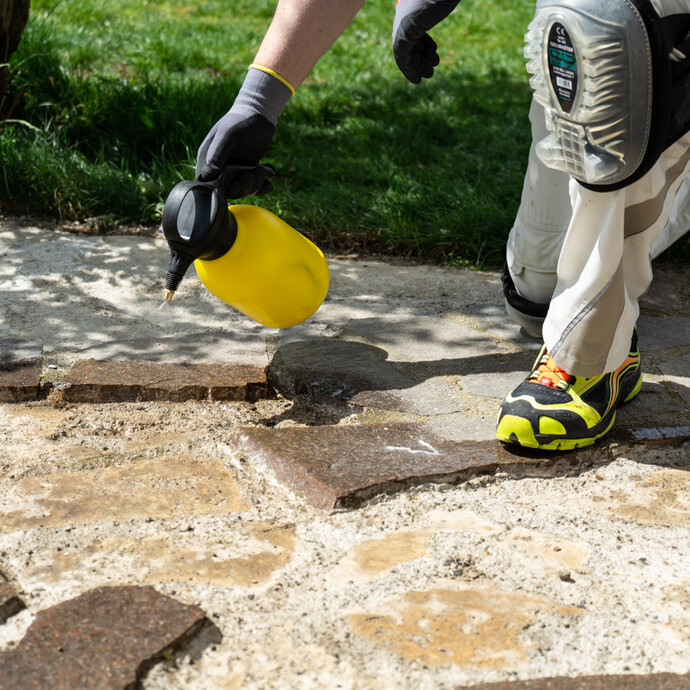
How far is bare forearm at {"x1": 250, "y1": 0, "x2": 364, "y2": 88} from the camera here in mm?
2209

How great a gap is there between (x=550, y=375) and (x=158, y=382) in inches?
39.0

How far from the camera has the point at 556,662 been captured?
131cm

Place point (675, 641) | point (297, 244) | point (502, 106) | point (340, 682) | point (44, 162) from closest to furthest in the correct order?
point (340, 682)
point (675, 641)
point (297, 244)
point (44, 162)
point (502, 106)

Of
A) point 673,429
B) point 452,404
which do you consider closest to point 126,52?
point 452,404

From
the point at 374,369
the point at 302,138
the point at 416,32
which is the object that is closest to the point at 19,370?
the point at 374,369

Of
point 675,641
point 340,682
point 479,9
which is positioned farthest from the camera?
point 479,9

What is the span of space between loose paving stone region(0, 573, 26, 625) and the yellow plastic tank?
1.02m

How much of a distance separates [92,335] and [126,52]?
3592mm

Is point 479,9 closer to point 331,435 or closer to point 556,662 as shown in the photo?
point 331,435

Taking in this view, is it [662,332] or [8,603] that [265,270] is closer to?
[8,603]

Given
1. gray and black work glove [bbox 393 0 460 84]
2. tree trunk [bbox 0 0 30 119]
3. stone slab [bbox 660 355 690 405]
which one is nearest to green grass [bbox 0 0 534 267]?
tree trunk [bbox 0 0 30 119]

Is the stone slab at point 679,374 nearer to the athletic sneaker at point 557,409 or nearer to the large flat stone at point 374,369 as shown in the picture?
the athletic sneaker at point 557,409

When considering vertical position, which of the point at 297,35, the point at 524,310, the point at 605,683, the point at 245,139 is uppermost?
the point at 297,35

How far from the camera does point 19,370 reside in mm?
2277
